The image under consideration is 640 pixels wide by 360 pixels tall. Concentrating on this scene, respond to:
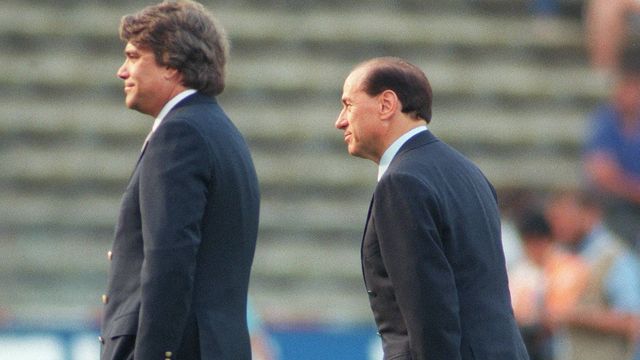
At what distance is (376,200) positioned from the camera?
13.1ft

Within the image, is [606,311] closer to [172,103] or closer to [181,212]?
[172,103]

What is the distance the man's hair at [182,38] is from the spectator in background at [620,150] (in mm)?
5478

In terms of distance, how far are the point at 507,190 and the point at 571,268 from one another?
8.44ft

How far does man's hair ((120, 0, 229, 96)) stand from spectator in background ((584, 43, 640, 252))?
548cm

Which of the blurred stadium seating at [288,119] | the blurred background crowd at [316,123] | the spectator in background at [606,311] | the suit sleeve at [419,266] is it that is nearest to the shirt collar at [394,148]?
the suit sleeve at [419,266]

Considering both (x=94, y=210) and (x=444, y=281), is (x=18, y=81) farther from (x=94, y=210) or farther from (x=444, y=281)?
(x=444, y=281)

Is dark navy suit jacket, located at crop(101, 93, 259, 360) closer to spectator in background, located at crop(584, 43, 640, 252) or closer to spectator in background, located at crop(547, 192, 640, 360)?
spectator in background, located at crop(547, 192, 640, 360)

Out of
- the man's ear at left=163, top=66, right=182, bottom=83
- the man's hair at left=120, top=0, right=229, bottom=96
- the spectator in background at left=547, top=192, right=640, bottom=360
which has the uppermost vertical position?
the man's hair at left=120, top=0, right=229, bottom=96

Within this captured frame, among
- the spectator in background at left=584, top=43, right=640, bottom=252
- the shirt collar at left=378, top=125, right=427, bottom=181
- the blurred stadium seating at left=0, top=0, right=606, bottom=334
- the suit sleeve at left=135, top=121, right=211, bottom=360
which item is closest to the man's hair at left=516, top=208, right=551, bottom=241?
the spectator in background at left=584, top=43, right=640, bottom=252

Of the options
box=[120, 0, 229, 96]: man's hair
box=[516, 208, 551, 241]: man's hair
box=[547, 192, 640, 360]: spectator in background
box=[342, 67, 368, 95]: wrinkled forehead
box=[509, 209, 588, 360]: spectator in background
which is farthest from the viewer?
box=[516, 208, 551, 241]: man's hair

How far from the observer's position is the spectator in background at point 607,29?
36.5 ft

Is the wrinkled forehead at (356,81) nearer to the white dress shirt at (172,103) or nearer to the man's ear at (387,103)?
the man's ear at (387,103)

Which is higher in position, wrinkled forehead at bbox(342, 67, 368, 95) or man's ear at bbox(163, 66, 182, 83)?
man's ear at bbox(163, 66, 182, 83)

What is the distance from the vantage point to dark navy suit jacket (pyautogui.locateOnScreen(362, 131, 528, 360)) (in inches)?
152
